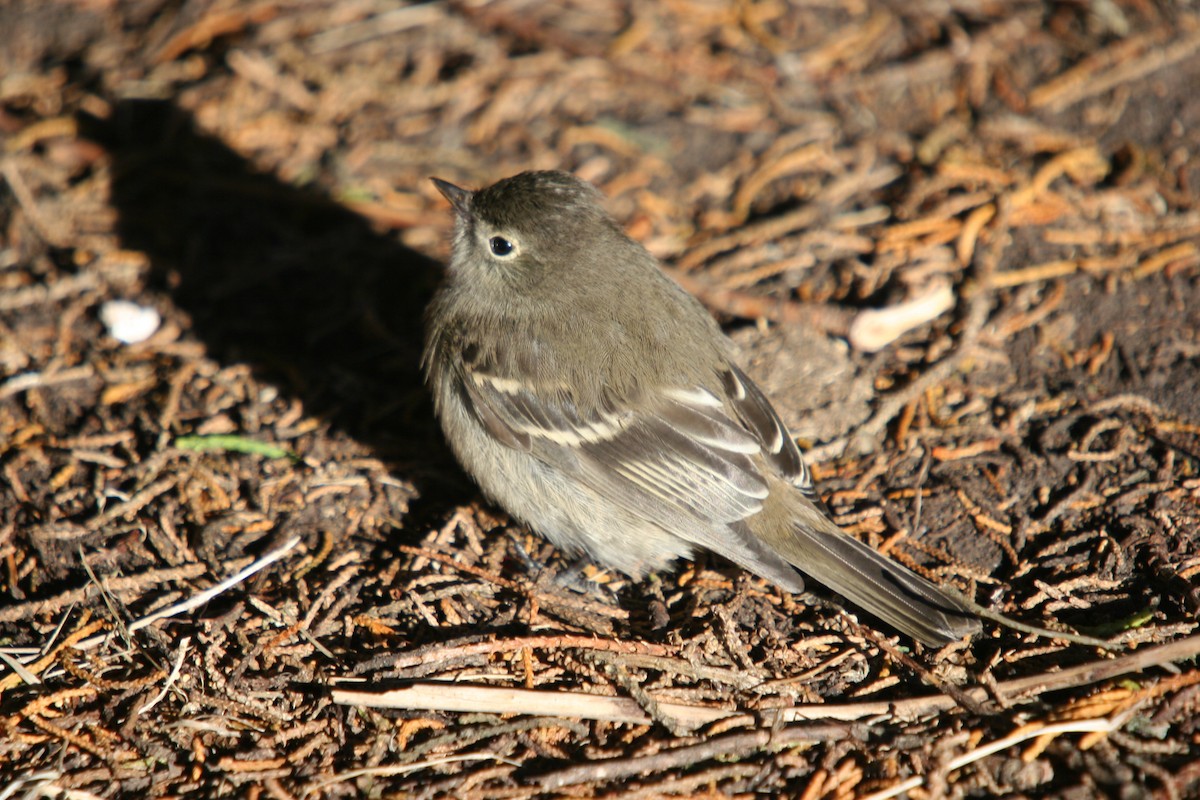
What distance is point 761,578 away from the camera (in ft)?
14.8

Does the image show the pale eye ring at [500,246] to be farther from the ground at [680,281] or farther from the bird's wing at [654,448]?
the ground at [680,281]

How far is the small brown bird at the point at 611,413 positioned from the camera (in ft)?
13.9

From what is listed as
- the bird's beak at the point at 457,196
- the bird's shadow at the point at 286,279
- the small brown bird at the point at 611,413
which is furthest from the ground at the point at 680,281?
the bird's beak at the point at 457,196

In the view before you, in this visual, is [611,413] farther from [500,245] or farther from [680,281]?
[680,281]

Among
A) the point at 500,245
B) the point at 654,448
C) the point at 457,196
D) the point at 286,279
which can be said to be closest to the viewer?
the point at 654,448

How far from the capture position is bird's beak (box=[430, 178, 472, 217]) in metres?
5.07

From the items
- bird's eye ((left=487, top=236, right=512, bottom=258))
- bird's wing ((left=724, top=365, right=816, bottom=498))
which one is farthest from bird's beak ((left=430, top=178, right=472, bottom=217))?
bird's wing ((left=724, top=365, right=816, bottom=498))

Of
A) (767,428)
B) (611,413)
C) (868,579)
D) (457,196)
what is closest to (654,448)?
(611,413)

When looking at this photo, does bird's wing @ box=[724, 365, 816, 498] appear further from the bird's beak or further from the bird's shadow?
the bird's beak

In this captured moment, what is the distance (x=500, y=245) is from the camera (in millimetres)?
4945

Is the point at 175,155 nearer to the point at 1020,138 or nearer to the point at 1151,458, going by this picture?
the point at 1020,138

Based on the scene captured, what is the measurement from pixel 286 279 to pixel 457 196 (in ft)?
5.34

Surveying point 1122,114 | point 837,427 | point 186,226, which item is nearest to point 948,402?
point 837,427

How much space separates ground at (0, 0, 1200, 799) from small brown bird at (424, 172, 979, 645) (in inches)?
11.0
